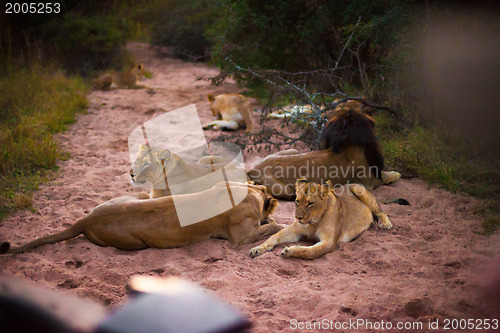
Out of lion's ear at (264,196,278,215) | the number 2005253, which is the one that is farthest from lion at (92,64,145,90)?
lion's ear at (264,196,278,215)

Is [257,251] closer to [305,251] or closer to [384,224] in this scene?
[305,251]

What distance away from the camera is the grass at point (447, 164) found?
504cm

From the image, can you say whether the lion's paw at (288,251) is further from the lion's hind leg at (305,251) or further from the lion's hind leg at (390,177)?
the lion's hind leg at (390,177)

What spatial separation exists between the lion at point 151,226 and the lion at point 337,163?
1279mm

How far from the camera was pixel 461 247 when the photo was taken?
3.96m

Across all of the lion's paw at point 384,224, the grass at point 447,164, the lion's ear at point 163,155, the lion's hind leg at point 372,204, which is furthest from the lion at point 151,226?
the grass at point 447,164

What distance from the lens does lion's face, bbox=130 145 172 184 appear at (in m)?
4.68

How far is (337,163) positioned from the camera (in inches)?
215

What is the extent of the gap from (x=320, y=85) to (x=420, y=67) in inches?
77.0

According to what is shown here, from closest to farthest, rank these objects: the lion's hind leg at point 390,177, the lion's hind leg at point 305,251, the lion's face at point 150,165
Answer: the lion's hind leg at point 305,251 < the lion's face at point 150,165 < the lion's hind leg at point 390,177

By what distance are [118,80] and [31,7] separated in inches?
108

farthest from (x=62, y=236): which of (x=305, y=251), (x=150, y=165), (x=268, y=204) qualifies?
(x=305, y=251)

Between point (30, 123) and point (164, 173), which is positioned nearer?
point (164, 173)

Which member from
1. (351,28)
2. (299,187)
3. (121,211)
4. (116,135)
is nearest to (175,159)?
(121,211)
